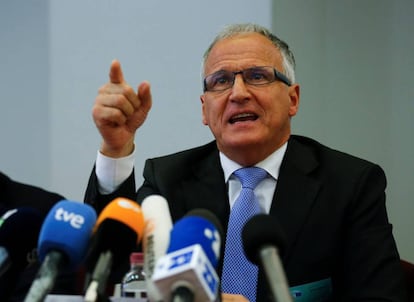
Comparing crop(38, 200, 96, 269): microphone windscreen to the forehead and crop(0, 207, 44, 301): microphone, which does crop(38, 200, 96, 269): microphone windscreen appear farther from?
the forehead

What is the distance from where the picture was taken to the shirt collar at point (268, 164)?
1.44 m

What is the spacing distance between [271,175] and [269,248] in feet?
2.75

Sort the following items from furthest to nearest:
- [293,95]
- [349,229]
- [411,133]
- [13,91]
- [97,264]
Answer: [13,91], [411,133], [293,95], [349,229], [97,264]

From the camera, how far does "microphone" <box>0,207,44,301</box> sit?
714 millimetres

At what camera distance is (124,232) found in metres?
0.64

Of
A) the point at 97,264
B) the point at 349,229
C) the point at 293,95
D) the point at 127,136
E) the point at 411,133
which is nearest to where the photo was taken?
the point at 97,264

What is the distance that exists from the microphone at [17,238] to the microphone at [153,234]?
173 millimetres

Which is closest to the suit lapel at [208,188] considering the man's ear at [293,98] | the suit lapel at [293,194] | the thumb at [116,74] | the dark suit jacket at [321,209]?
the dark suit jacket at [321,209]

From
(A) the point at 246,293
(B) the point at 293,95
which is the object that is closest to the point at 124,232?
(A) the point at 246,293

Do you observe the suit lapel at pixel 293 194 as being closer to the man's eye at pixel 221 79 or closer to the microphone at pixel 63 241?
the man's eye at pixel 221 79

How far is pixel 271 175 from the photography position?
1426mm

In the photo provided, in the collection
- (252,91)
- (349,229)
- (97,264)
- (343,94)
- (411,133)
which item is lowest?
(97,264)

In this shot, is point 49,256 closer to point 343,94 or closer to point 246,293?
point 246,293

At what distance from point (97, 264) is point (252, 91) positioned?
891 mm
